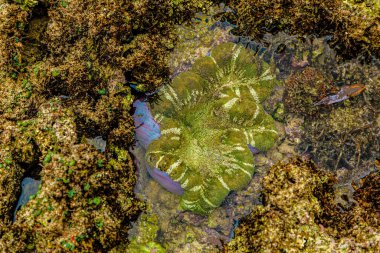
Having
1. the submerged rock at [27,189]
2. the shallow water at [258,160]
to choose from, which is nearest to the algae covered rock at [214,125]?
the shallow water at [258,160]

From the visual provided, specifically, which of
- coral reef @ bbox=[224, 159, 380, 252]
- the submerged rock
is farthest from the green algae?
A: coral reef @ bbox=[224, 159, 380, 252]

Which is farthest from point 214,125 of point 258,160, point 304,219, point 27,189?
point 27,189

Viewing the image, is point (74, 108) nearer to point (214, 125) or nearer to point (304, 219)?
point (214, 125)

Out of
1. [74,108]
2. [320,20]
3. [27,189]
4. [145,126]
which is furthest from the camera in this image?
[145,126]

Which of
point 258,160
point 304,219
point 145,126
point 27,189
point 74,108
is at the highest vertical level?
point 74,108

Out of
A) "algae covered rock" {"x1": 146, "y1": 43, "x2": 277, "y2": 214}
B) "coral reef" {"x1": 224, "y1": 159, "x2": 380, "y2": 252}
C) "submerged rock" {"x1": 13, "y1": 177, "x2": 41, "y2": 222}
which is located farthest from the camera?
"algae covered rock" {"x1": 146, "y1": 43, "x2": 277, "y2": 214}

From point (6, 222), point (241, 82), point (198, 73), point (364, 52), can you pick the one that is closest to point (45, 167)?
point (6, 222)

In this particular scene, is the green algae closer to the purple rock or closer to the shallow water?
the purple rock

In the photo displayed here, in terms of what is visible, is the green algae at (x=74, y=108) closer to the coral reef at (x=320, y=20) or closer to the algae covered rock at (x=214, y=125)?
the algae covered rock at (x=214, y=125)
